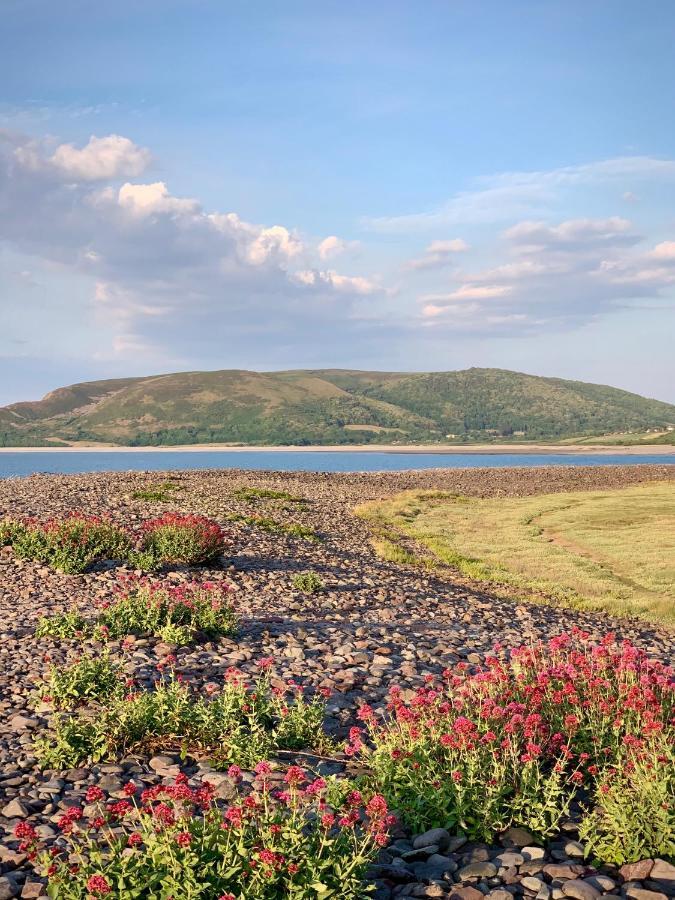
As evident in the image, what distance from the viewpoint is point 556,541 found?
3306cm

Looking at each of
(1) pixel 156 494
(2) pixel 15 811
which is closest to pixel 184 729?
(2) pixel 15 811

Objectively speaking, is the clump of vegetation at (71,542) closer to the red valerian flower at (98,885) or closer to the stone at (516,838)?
the stone at (516,838)

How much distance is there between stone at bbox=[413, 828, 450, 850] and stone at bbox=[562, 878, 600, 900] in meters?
1.04

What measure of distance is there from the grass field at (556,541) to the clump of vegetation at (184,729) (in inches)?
533

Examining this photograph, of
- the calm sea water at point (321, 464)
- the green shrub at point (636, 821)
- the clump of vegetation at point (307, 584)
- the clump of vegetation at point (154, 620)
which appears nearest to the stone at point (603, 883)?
the green shrub at point (636, 821)

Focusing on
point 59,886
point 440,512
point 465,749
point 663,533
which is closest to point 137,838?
point 59,886

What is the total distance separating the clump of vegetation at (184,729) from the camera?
7.88 meters

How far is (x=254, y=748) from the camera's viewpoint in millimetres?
7875

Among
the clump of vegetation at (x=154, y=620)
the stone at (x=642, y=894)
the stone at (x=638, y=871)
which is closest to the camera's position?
the stone at (x=642, y=894)

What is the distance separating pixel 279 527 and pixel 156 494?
9.95m

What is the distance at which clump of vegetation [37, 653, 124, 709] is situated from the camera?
904cm

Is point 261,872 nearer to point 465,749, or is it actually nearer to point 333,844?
point 333,844

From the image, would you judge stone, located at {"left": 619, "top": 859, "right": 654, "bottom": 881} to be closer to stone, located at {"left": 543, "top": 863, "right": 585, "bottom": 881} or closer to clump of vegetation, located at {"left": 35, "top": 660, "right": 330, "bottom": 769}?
stone, located at {"left": 543, "top": 863, "right": 585, "bottom": 881}

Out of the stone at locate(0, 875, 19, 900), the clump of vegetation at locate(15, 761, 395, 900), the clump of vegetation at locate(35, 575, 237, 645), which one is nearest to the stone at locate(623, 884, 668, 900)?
the clump of vegetation at locate(15, 761, 395, 900)
